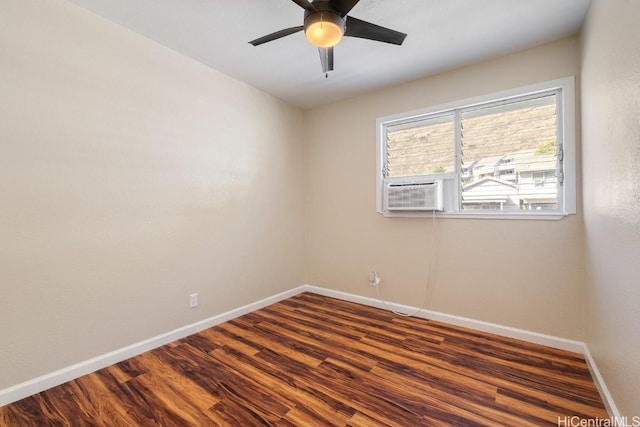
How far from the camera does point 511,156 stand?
2.42 metres

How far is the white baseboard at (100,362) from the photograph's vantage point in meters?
1.62

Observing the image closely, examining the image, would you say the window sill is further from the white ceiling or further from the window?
the white ceiling

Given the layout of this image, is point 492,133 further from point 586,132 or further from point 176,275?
point 176,275

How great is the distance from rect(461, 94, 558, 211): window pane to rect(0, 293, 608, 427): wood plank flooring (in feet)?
3.99

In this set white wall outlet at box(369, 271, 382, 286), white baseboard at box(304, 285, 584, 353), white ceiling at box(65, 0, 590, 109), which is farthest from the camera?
white wall outlet at box(369, 271, 382, 286)

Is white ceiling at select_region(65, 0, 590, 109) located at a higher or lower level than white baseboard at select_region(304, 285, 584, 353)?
higher

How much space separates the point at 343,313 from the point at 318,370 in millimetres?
1105

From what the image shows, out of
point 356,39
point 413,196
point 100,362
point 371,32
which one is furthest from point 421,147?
point 100,362

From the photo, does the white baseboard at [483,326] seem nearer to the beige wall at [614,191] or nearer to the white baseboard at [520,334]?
the white baseboard at [520,334]

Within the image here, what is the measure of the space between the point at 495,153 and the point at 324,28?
6.23 feet

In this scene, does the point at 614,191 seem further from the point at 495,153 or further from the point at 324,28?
the point at 324,28

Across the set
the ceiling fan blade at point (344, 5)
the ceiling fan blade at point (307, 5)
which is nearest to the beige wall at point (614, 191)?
the ceiling fan blade at point (344, 5)

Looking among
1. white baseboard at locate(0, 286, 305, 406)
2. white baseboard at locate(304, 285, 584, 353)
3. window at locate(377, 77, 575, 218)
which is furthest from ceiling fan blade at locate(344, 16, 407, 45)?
white baseboard at locate(0, 286, 305, 406)

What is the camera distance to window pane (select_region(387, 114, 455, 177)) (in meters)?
2.77
